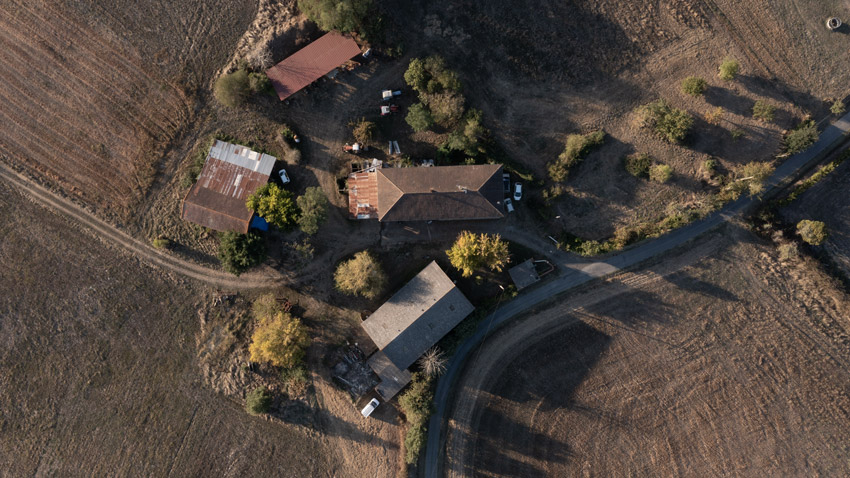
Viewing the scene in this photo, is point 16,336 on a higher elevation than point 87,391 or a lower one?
higher

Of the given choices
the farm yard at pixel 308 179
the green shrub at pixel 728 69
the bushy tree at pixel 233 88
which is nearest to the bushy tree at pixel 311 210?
the farm yard at pixel 308 179

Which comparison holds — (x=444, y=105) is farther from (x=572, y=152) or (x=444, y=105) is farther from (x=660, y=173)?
(x=660, y=173)

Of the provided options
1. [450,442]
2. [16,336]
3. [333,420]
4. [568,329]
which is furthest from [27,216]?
[568,329]

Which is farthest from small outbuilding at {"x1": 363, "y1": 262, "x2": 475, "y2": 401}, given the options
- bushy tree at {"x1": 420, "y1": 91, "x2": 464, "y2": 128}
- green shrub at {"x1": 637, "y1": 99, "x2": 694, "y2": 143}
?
green shrub at {"x1": 637, "y1": 99, "x2": 694, "y2": 143}

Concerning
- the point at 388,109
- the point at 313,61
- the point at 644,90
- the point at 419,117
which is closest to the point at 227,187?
the point at 313,61

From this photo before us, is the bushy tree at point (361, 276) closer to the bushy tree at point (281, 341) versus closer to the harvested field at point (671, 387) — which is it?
the bushy tree at point (281, 341)

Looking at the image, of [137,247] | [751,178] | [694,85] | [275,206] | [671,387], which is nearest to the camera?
[275,206]

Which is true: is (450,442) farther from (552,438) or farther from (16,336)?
(16,336)
